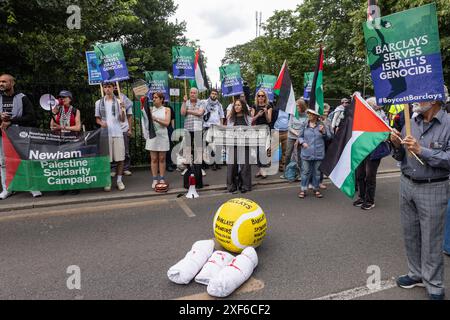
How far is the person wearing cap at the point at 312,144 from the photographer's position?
21.5ft

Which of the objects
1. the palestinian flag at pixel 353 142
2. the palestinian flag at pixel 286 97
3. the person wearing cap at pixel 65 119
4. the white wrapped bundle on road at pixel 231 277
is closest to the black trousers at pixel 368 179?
the palestinian flag at pixel 353 142

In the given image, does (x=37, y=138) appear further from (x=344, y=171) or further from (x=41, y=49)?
(x=344, y=171)

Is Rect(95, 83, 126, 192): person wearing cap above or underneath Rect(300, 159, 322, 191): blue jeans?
above

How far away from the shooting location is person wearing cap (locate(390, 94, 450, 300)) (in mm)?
2977

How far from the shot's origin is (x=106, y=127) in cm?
712

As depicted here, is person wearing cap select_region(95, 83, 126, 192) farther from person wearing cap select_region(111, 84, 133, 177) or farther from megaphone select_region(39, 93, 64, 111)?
megaphone select_region(39, 93, 64, 111)

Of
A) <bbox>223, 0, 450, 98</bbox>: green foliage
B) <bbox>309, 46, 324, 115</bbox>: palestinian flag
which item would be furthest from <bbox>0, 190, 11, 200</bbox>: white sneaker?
<bbox>223, 0, 450, 98</bbox>: green foliage

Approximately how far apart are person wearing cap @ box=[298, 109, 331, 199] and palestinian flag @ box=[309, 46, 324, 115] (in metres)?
0.19

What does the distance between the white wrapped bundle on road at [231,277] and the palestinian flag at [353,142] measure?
1633 mm

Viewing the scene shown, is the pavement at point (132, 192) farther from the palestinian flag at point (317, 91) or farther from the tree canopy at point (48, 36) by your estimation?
the tree canopy at point (48, 36)

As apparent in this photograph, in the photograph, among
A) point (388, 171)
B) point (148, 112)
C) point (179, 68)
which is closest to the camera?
point (148, 112)

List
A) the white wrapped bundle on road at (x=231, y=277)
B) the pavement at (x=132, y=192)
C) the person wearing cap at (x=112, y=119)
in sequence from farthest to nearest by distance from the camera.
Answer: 1. the person wearing cap at (x=112, y=119)
2. the pavement at (x=132, y=192)
3. the white wrapped bundle on road at (x=231, y=277)

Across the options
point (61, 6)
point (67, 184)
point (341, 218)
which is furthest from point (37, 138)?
point (341, 218)
